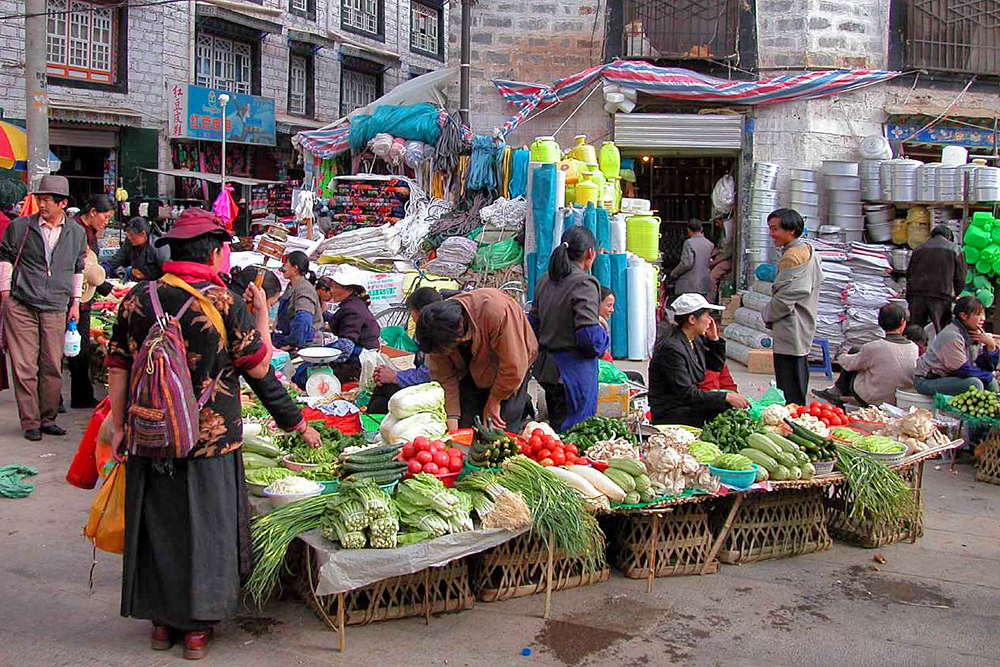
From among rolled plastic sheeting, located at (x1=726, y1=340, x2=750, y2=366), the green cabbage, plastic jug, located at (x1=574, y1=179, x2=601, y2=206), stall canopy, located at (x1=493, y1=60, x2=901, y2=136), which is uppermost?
stall canopy, located at (x1=493, y1=60, x2=901, y2=136)

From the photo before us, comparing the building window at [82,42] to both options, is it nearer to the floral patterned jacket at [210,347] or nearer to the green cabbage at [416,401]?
the green cabbage at [416,401]

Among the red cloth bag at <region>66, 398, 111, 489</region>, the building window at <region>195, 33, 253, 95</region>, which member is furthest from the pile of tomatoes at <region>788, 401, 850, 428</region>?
the building window at <region>195, 33, 253, 95</region>

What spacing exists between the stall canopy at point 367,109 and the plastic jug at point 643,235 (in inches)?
168

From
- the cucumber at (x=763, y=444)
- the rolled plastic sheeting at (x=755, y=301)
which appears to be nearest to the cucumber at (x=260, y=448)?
the cucumber at (x=763, y=444)

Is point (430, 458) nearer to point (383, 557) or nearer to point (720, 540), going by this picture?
point (383, 557)

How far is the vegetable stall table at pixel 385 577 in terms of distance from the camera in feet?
12.8

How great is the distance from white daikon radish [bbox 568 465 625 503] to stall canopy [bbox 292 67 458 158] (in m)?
9.97

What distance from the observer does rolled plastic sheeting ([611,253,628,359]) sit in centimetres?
1107

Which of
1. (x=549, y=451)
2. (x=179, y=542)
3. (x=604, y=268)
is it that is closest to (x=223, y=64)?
(x=604, y=268)

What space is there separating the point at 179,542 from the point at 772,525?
10.0 feet

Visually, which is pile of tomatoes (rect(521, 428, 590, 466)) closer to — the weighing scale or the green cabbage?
the green cabbage

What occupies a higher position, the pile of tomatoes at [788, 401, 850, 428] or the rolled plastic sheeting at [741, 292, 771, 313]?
the rolled plastic sheeting at [741, 292, 771, 313]

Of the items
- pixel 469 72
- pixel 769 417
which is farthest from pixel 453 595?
pixel 469 72

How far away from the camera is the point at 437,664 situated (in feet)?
13.0
